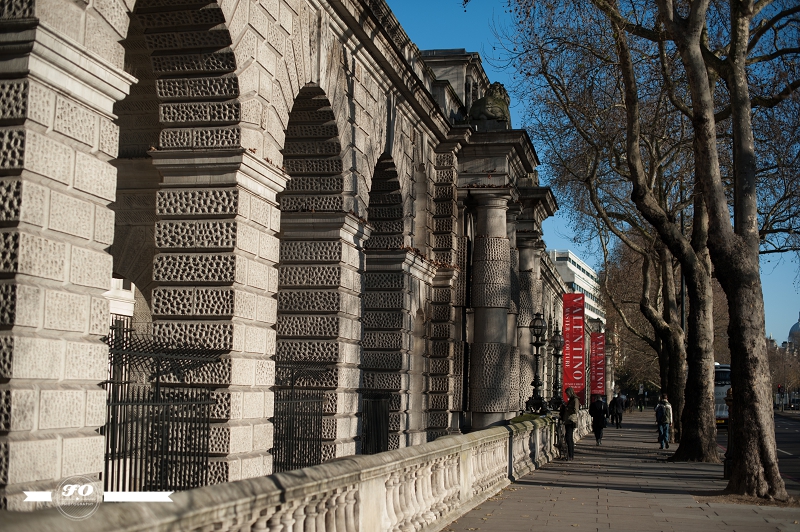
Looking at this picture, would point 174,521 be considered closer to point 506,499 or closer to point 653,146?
point 506,499

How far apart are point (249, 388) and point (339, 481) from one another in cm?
413

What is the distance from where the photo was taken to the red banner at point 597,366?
49.3 meters

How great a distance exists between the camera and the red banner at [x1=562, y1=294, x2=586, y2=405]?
39.1 meters

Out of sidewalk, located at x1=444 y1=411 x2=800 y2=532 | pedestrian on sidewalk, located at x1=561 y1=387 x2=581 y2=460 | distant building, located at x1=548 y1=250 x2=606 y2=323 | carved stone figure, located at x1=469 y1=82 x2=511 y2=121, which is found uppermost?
distant building, located at x1=548 y1=250 x2=606 y2=323

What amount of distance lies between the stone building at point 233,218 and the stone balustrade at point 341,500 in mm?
2107

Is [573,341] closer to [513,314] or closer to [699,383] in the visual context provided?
[513,314]

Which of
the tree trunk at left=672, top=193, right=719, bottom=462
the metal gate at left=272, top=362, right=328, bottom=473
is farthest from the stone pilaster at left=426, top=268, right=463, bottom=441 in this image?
the metal gate at left=272, top=362, right=328, bottom=473

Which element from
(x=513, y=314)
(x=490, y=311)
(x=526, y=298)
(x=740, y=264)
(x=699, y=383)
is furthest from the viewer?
(x=526, y=298)

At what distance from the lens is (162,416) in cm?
1000

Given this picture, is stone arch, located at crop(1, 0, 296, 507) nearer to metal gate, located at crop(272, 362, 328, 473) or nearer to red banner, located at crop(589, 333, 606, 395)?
metal gate, located at crop(272, 362, 328, 473)

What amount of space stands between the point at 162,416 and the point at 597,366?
141ft

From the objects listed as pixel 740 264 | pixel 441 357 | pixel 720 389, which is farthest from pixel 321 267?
pixel 720 389

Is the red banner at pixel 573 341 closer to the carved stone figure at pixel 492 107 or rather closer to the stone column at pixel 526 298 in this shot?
the stone column at pixel 526 298

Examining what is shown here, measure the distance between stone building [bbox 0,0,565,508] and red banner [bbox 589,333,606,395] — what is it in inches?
1037
